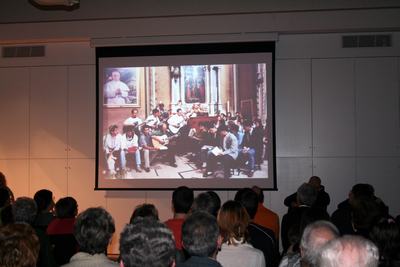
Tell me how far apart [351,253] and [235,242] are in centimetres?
148

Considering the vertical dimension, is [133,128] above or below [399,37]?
below

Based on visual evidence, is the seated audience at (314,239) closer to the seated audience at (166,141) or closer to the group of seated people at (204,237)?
the group of seated people at (204,237)

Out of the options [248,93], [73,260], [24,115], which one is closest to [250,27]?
[248,93]

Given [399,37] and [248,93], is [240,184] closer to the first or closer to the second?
[248,93]

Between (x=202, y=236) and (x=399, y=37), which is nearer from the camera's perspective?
(x=202, y=236)

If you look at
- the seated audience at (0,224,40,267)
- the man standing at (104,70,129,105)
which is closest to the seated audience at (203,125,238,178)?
the man standing at (104,70,129,105)

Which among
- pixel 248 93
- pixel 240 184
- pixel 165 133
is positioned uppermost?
pixel 248 93

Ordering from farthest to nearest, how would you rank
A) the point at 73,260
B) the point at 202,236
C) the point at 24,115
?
the point at 24,115 < the point at 73,260 < the point at 202,236

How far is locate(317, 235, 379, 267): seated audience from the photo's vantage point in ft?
6.38

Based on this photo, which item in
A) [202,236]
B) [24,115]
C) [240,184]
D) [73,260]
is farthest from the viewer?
[24,115]

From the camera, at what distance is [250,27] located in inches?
338

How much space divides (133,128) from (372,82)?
4013 mm

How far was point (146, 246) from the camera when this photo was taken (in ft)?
6.23

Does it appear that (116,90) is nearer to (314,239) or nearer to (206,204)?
(206,204)
